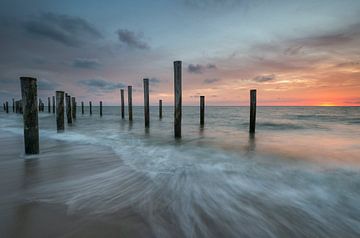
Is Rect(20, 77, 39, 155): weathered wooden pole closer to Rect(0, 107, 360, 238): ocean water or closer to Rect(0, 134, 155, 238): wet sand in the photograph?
Rect(0, 107, 360, 238): ocean water

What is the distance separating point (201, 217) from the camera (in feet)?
7.60

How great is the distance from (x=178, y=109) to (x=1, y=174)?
19.8 feet

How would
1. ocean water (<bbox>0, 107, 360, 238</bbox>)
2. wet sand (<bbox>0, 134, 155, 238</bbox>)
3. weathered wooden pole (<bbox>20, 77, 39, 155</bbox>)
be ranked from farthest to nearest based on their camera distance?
1. weathered wooden pole (<bbox>20, 77, 39, 155</bbox>)
2. ocean water (<bbox>0, 107, 360, 238</bbox>)
3. wet sand (<bbox>0, 134, 155, 238</bbox>)

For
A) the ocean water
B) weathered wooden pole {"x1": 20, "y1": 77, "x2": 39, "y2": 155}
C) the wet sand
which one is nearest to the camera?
the wet sand

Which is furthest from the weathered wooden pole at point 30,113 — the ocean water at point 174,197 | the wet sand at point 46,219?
the wet sand at point 46,219

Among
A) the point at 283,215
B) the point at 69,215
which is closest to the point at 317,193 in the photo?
the point at 283,215

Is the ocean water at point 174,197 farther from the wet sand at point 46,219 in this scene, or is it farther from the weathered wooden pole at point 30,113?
the weathered wooden pole at point 30,113

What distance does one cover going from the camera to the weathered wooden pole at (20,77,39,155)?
5047 millimetres

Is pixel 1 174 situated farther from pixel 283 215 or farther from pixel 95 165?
pixel 283 215

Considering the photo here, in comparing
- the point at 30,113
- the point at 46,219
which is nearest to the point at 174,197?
the point at 46,219

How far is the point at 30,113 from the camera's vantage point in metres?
5.11

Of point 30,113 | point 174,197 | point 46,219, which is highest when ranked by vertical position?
point 30,113

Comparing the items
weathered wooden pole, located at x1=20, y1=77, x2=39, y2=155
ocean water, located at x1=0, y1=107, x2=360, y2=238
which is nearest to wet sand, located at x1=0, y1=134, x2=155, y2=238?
ocean water, located at x1=0, y1=107, x2=360, y2=238

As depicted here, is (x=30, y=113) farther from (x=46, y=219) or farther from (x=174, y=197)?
(x=174, y=197)
